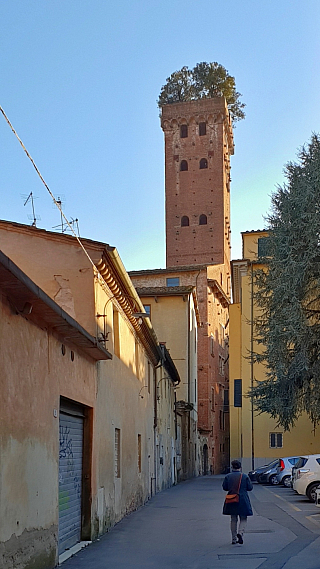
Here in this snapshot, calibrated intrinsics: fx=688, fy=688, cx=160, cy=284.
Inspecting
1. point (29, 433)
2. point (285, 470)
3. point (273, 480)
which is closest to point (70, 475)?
point (29, 433)

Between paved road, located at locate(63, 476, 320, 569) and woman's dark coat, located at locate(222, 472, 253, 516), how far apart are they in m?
0.56

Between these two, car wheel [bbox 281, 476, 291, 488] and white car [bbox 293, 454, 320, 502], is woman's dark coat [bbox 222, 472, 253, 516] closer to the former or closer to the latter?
white car [bbox 293, 454, 320, 502]

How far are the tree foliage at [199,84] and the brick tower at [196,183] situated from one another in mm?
5864

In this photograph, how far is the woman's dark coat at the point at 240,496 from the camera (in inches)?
436

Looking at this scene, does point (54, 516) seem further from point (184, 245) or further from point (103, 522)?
point (184, 245)

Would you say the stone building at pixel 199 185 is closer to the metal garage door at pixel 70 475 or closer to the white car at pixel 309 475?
the white car at pixel 309 475

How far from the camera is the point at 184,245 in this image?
68750 mm

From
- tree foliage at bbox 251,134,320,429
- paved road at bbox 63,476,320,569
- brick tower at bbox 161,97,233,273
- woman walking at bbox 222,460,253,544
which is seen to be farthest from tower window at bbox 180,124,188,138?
woman walking at bbox 222,460,253,544

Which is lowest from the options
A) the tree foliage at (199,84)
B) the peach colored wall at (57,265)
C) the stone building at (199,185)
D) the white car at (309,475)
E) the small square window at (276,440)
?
the small square window at (276,440)

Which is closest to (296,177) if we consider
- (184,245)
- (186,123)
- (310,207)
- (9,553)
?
(310,207)

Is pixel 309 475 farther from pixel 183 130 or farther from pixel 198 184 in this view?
pixel 183 130

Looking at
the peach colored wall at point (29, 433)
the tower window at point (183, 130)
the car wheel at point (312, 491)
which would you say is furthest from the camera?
the tower window at point (183, 130)

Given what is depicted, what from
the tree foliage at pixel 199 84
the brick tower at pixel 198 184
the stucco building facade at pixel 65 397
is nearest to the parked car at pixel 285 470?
the stucco building facade at pixel 65 397

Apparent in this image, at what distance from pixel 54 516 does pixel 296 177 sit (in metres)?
15.5
